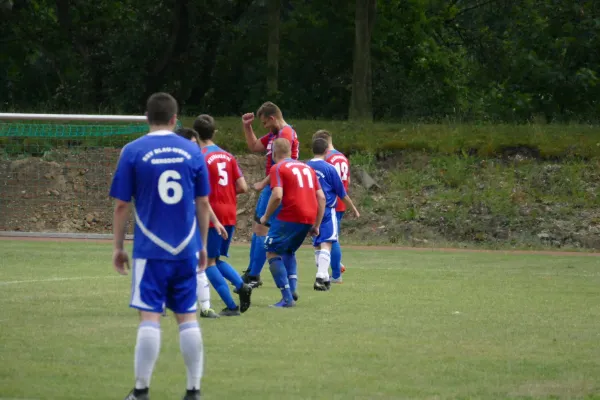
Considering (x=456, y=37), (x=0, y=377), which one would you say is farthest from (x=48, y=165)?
(x=456, y=37)

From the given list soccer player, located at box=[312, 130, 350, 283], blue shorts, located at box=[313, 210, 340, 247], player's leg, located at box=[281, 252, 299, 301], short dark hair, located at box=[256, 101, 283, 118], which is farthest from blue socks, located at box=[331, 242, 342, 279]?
player's leg, located at box=[281, 252, 299, 301]

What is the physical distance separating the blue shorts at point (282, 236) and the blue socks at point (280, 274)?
117 mm

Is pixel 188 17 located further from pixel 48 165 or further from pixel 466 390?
pixel 466 390

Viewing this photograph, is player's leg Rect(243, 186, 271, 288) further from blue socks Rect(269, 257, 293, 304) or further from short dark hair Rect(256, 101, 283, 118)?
blue socks Rect(269, 257, 293, 304)

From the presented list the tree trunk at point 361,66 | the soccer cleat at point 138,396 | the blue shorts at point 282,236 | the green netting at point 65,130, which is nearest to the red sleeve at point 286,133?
the blue shorts at point 282,236

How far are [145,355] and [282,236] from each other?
522 centimetres

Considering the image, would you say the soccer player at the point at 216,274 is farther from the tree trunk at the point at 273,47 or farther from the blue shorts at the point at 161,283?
the tree trunk at the point at 273,47

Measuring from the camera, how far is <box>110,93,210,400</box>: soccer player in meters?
6.77

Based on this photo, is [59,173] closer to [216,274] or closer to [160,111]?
[216,274]

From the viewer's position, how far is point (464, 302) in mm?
12727

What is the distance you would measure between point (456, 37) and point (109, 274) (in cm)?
3196

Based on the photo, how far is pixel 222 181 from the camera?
11.1 m

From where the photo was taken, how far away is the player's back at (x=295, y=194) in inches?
463

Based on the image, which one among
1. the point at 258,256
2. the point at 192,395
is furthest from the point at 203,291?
the point at 192,395
